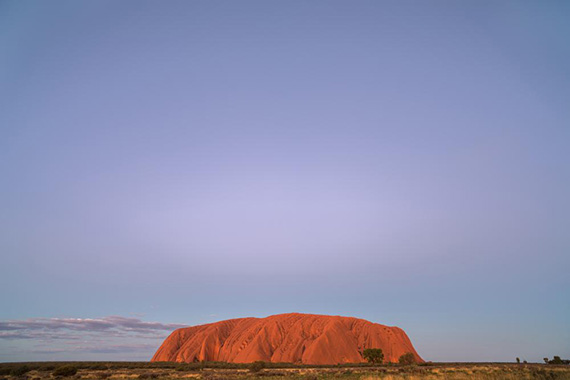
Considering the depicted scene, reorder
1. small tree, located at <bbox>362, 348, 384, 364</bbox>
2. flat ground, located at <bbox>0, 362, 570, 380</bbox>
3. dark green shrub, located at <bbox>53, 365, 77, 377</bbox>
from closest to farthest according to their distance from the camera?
1. flat ground, located at <bbox>0, 362, 570, 380</bbox>
2. dark green shrub, located at <bbox>53, 365, 77, 377</bbox>
3. small tree, located at <bbox>362, 348, 384, 364</bbox>

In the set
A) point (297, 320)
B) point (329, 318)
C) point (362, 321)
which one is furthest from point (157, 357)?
point (362, 321)

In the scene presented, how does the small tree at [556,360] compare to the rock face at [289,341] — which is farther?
the rock face at [289,341]

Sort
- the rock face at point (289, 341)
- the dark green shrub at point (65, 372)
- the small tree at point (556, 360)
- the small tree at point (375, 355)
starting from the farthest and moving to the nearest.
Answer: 1. the rock face at point (289, 341)
2. the small tree at point (375, 355)
3. the small tree at point (556, 360)
4. the dark green shrub at point (65, 372)

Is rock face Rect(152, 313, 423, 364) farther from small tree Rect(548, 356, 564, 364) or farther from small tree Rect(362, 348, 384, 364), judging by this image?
small tree Rect(548, 356, 564, 364)

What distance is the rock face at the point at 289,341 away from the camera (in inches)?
4294

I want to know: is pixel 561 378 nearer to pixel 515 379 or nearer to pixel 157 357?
pixel 515 379

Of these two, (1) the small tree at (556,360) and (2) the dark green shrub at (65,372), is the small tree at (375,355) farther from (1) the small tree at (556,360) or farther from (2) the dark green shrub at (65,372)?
(2) the dark green shrub at (65,372)

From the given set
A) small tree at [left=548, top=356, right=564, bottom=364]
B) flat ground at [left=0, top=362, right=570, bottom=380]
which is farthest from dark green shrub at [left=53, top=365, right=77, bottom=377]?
small tree at [left=548, top=356, right=564, bottom=364]

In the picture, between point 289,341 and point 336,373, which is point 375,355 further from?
point 336,373

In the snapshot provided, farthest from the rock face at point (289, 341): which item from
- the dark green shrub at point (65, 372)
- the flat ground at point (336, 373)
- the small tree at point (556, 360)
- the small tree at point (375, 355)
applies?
the dark green shrub at point (65, 372)

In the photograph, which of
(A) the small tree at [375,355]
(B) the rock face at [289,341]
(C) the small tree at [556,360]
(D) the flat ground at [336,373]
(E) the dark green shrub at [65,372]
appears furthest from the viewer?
(B) the rock face at [289,341]

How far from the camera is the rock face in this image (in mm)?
109062

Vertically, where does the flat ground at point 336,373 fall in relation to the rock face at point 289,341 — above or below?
below

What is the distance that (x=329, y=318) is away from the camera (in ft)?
418
